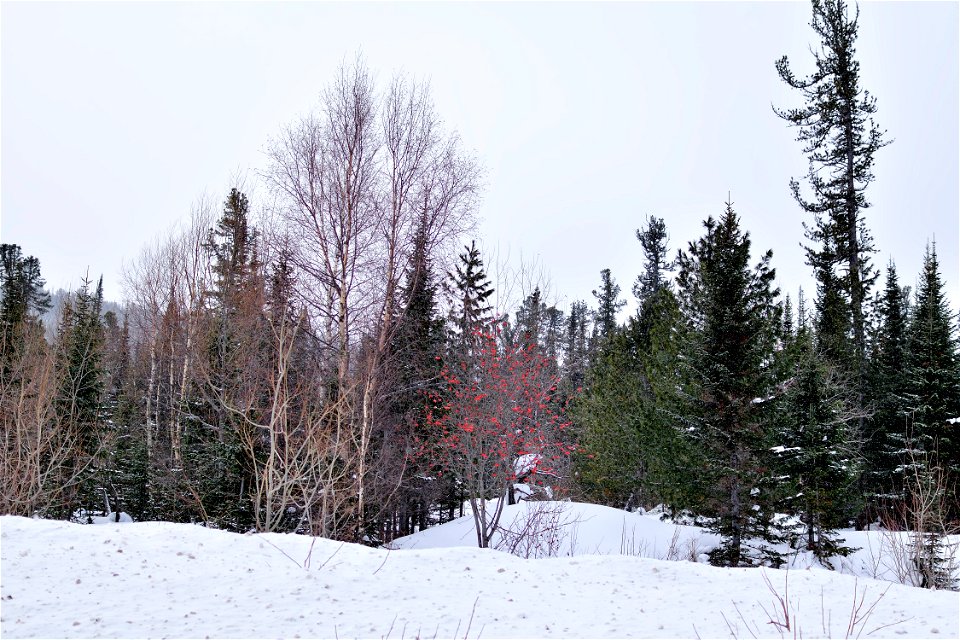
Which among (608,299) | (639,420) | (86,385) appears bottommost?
(639,420)

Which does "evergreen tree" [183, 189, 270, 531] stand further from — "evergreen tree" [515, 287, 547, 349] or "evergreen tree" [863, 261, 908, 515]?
"evergreen tree" [863, 261, 908, 515]

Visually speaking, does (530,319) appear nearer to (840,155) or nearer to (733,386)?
(733,386)

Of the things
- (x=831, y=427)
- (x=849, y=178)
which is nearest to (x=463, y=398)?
(x=831, y=427)

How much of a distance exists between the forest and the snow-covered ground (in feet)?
6.30

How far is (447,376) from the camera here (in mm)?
12281

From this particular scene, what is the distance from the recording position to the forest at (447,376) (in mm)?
10211

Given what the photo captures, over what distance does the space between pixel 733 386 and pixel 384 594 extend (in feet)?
34.6

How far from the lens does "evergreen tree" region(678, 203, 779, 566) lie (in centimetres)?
1239

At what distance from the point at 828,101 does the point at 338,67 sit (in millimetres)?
18593

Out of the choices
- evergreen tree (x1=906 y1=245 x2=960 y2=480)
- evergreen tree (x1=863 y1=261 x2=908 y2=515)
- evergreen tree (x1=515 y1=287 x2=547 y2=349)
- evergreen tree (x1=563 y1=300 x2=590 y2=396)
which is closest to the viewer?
evergreen tree (x1=515 y1=287 x2=547 y2=349)

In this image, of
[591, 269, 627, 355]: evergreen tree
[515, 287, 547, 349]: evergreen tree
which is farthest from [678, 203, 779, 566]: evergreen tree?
[591, 269, 627, 355]: evergreen tree

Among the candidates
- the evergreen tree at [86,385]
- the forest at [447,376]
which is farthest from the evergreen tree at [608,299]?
the evergreen tree at [86,385]

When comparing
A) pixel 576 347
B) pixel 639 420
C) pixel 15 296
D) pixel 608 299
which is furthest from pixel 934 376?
pixel 15 296

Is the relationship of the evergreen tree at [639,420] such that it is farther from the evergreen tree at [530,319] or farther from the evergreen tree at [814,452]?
the evergreen tree at [530,319]
